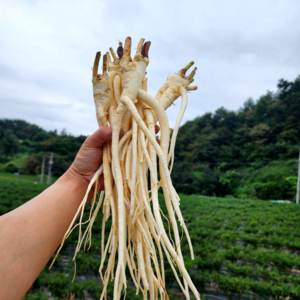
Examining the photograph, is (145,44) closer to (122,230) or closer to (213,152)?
(122,230)

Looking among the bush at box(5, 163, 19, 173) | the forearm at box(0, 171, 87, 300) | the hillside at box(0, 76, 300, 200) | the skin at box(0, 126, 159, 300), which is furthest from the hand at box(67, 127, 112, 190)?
the bush at box(5, 163, 19, 173)

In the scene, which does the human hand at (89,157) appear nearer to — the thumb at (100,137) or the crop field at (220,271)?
the thumb at (100,137)

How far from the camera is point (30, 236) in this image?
0.83m

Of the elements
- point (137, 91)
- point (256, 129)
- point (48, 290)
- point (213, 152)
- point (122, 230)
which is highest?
point (256, 129)

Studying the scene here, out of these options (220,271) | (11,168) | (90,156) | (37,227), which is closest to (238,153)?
(220,271)

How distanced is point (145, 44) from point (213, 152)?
23.9 meters

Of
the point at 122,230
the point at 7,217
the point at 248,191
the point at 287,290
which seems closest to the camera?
the point at 7,217

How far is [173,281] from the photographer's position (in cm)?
234

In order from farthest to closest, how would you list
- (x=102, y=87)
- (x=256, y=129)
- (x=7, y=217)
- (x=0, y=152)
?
(x=0, y=152), (x=256, y=129), (x=102, y=87), (x=7, y=217)

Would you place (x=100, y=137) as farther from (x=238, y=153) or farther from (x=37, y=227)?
(x=238, y=153)

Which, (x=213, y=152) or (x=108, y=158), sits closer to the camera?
(x=108, y=158)

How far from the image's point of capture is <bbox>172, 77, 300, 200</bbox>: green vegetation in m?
18.2

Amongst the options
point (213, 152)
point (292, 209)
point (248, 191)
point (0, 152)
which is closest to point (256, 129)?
point (213, 152)

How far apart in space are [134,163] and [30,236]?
52 cm
